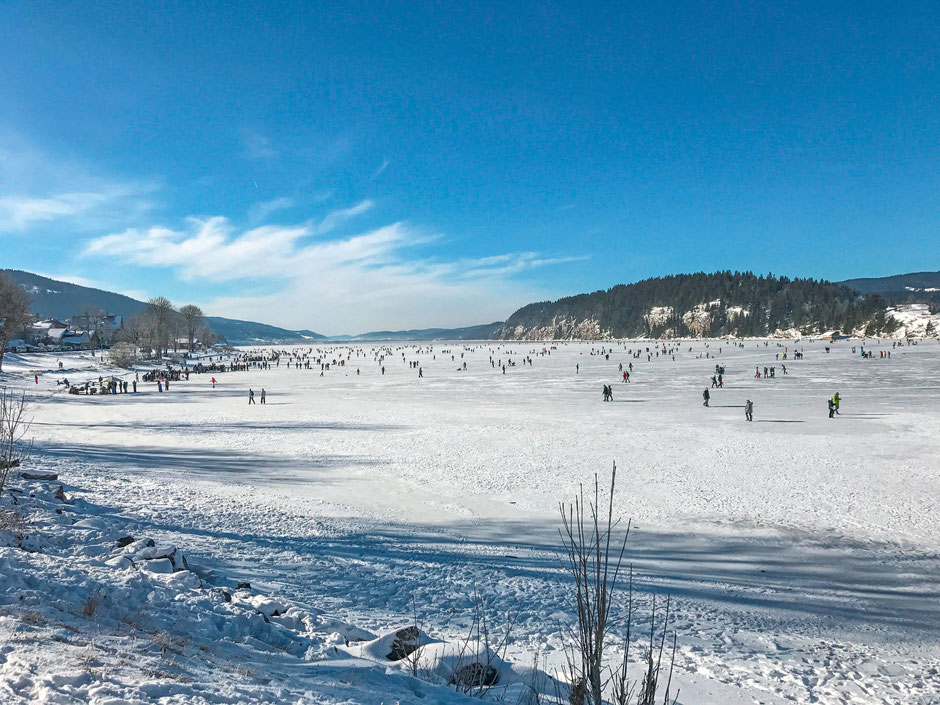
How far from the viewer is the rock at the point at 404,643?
481 centimetres

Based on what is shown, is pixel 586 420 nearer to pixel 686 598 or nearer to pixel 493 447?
pixel 493 447

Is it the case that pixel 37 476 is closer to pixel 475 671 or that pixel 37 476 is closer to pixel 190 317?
pixel 475 671

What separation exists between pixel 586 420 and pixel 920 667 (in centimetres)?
1797

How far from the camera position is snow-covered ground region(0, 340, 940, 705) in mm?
3986

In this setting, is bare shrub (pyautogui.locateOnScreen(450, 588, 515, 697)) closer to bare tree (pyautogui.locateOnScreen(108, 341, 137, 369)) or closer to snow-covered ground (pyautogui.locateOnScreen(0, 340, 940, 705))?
snow-covered ground (pyautogui.locateOnScreen(0, 340, 940, 705))

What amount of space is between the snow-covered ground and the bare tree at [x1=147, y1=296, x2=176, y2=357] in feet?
260

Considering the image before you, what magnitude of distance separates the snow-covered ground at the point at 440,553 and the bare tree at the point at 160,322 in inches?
3122

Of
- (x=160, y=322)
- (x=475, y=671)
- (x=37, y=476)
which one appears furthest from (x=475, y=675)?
(x=160, y=322)

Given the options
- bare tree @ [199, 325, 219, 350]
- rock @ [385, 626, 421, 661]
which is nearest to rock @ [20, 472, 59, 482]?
rock @ [385, 626, 421, 661]

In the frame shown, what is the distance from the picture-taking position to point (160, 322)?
9375 cm

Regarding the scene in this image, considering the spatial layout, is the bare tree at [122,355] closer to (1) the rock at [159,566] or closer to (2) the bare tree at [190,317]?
(2) the bare tree at [190,317]

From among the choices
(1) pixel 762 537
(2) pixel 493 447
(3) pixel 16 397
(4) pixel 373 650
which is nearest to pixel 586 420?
(2) pixel 493 447

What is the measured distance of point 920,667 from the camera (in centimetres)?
555

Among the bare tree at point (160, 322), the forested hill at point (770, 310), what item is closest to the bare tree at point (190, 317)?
the bare tree at point (160, 322)
